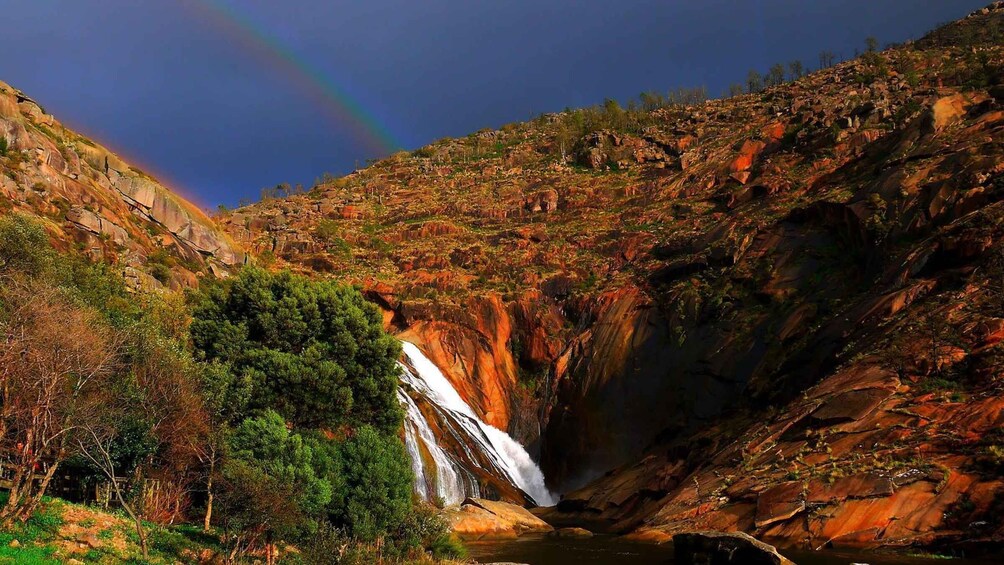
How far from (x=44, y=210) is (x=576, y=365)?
44.0 metres

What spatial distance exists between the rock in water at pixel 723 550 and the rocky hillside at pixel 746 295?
3882 millimetres

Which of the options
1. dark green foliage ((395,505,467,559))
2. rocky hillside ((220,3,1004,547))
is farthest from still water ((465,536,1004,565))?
dark green foliage ((395,505,467,559))

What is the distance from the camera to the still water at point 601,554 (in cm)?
2030

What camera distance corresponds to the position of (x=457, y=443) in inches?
1833

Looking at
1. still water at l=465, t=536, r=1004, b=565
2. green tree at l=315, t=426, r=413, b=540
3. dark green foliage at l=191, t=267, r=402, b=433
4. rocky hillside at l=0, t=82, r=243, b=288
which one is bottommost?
still water at l=465, t=536, r=1004, b=565

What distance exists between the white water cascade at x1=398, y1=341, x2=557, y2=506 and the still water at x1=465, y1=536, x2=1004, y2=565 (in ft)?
29.3

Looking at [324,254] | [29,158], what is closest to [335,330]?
[29,158]

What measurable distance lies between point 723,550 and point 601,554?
22.2ft

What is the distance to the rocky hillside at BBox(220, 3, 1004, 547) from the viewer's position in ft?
81.4

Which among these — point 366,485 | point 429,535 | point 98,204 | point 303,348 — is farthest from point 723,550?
point 98,204

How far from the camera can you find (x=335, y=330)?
32.2 metres

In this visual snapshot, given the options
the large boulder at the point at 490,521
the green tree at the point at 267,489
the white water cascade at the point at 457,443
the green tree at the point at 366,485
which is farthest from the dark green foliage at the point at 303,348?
the green tree at the point at 267,489

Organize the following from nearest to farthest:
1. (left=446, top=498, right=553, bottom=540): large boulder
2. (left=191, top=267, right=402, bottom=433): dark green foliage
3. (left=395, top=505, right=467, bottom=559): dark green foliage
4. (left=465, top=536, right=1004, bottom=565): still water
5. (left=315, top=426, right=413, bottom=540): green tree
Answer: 1. (left=465, top=536, right=1004, bottom=565): still water
2. (left=315, top=426, right=413, bottom=540): green tree
3. (left=395, top=505, right=467, bottom=559): dark green foliage
4. (left=191, top=267, right=402, bottom=433): dark green foliage
5. (left=446, top=498, right=553, bottom=540): large boulder

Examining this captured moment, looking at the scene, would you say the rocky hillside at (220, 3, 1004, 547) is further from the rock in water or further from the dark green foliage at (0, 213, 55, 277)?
the dark green foliage at (0, 213, 55, 277)
